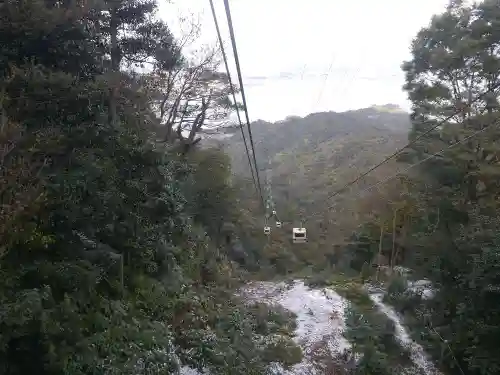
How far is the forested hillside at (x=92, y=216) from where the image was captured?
546cm

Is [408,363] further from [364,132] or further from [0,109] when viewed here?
[364,132]

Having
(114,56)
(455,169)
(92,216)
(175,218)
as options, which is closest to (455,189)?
(455,169)

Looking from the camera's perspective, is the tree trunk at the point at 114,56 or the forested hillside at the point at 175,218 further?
the tree trunk at the point at 114,56

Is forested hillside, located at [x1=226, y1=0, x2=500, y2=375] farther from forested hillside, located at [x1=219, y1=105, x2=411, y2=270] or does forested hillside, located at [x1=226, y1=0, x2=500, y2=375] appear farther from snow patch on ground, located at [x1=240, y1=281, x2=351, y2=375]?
forested hillside, located at [x1=219, y1=105, x2=411, y2=270]

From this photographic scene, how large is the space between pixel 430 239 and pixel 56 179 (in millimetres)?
11043

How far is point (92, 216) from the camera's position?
7.25 meters

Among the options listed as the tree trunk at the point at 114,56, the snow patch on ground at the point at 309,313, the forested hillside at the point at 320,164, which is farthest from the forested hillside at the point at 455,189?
the forested hillside at the point at 320,164

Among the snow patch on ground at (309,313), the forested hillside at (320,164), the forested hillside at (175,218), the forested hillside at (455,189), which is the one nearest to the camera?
the forested hillside at (175,218)

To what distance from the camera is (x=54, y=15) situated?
735 centimetres

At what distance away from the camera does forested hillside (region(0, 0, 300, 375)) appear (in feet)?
17.9

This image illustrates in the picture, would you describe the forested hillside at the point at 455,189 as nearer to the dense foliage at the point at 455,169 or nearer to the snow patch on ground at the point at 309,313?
the dense foliage at the point at 455,169

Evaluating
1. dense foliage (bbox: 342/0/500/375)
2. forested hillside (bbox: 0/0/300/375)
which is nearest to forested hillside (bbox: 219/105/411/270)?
dense foliage (bbox: 342/0/500/375)

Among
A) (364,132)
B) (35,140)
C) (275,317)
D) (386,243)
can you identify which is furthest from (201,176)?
(364,132)

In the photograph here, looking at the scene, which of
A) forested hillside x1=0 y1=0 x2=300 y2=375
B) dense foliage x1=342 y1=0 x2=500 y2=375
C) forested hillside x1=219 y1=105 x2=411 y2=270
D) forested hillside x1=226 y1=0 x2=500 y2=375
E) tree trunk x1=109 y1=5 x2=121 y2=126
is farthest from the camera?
forested hillside x1=219 y1=105 x2=411 y2=270
